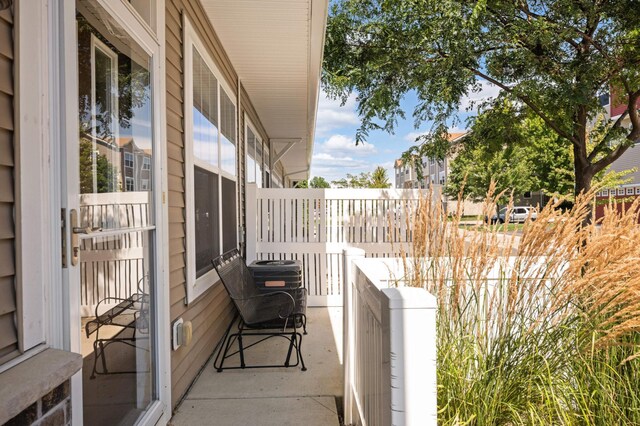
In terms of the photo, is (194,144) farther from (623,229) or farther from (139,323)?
(623,229)

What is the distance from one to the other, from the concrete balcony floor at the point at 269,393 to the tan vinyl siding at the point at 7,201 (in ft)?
4.81

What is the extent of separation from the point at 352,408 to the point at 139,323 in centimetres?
122

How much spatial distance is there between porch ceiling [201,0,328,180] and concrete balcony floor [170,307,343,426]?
9.19 ft

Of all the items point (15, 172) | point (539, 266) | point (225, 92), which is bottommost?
point (539, 266)

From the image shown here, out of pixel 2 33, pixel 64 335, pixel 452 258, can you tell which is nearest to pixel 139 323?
pixel 64 335

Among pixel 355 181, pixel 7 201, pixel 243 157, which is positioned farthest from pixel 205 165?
pixel 355 181

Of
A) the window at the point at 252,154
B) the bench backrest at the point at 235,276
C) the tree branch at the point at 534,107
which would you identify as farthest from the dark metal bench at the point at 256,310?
the tree branch at the point at 534,107

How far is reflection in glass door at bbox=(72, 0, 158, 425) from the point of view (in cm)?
159

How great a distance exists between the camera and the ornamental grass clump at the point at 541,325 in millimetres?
1553

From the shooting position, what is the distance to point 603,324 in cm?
154

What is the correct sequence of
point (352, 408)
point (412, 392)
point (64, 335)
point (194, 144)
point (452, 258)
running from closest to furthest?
point (412, 392) → point (64, 335) → point (452, 258) → point (352, 408) → point (194, 144)

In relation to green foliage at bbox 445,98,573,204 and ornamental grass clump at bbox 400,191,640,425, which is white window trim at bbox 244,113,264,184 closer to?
green foliage at bbox 445,98,573,204

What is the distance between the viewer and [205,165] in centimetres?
337

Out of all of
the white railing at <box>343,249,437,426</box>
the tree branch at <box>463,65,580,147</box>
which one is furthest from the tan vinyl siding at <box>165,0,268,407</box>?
the tree branch at <box>463,65,580,147</box>
